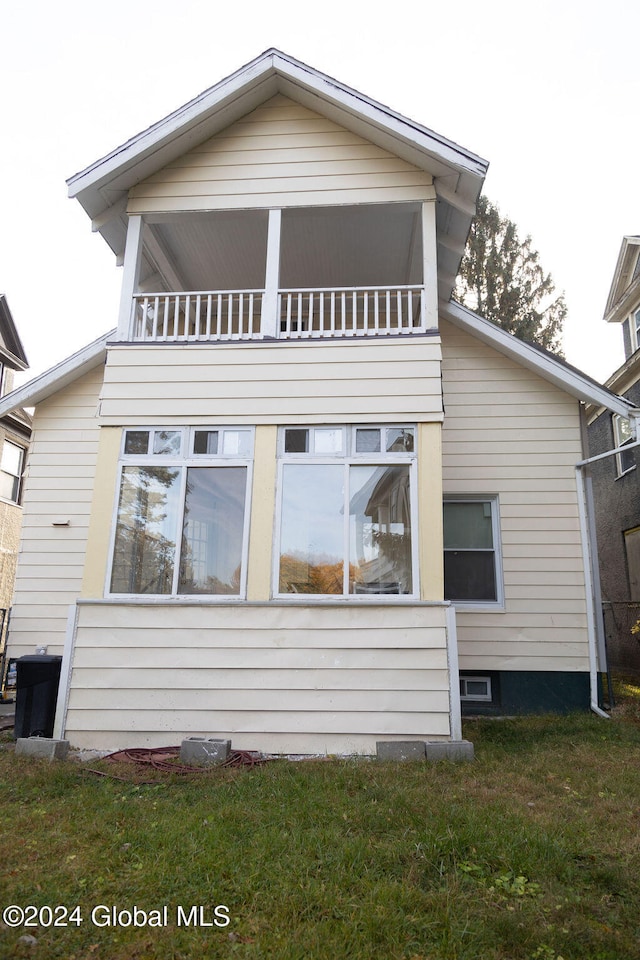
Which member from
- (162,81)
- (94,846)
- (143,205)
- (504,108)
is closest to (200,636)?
(94,846)

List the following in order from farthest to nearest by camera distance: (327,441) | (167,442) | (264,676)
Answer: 1. (167,442)
2. (327,441)
3. (264,676)

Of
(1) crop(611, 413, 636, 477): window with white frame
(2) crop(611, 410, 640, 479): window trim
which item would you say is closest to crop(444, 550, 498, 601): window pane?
(1) crop(611, 413, 636, 477): window with white frame

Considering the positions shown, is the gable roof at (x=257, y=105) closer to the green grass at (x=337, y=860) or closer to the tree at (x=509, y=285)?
the green grass at (x=337, y=860)

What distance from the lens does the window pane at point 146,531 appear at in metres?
6.42

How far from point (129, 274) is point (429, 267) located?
134 inches

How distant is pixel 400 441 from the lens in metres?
6.55

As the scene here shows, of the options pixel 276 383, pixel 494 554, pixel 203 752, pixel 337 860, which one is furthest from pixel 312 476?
pixel 337 860

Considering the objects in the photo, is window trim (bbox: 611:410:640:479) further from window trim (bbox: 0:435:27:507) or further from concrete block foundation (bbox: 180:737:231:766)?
window trim (bbox: 0:435:27:507)

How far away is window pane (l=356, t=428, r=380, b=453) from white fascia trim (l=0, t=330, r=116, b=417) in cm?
441

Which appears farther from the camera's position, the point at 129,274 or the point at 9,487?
the point at 9,487

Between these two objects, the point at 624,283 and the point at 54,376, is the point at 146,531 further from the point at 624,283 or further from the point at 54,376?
the point at 624,283

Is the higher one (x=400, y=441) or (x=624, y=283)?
(x=624, y=283)

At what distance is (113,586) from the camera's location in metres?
6.41

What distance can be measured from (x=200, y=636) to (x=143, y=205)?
4981 millimetres
